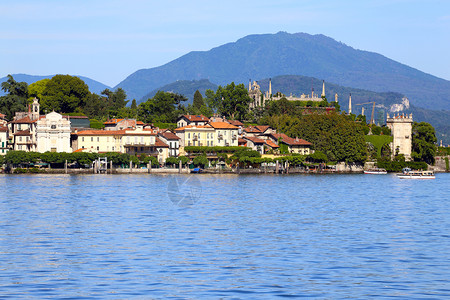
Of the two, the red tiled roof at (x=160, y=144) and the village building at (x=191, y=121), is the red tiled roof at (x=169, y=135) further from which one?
the village building at (x=191, y=121)

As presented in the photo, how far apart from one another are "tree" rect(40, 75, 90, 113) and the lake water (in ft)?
225

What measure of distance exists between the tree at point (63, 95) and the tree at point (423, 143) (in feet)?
190

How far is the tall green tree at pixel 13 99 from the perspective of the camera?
384 feet

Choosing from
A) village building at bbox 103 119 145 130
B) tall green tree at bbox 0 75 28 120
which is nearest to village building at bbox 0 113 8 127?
tall green tree at bbox 0 75 28 120

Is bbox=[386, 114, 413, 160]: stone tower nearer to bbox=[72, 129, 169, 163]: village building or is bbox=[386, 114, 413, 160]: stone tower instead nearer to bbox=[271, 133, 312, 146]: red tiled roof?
bbox=[271, 133, 312, 146]: red tiled roof

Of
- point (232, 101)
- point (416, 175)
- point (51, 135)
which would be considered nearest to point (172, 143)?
point (51, 135)

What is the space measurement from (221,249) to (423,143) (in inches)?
3928

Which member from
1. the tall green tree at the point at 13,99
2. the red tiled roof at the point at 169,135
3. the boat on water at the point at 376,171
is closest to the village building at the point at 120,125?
the red tiled roof at the point at 169,135

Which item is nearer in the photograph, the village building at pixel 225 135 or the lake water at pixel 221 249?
the lake water at pixel 221 249

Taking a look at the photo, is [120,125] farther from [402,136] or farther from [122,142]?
[402,136]

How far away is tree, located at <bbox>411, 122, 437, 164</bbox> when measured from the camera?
122 m

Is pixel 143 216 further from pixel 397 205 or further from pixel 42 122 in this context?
pixel 42 122

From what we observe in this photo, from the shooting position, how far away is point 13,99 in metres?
119

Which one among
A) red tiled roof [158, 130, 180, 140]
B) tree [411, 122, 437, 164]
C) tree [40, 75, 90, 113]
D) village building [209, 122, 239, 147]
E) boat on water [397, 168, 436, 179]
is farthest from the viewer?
tree [411, 122, 437, 164]
